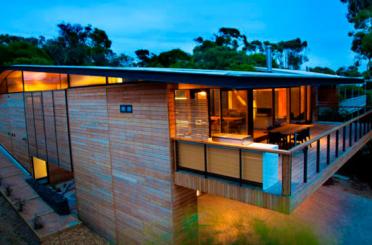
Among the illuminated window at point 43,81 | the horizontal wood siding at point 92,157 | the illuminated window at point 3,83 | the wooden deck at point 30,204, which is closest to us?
the horizontal wood siding at point 92,157

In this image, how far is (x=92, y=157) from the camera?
8.37m

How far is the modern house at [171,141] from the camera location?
5.12 metres

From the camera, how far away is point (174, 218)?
638 cm

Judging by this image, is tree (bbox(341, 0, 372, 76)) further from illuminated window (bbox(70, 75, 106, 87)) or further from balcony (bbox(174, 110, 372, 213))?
illuminated window (bbox(70, 75, 106, 87))

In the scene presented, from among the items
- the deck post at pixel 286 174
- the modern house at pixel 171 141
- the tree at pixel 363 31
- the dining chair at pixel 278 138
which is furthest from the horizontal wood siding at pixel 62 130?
the tree at pixel 363 31

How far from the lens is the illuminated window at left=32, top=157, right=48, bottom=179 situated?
40.5 feet

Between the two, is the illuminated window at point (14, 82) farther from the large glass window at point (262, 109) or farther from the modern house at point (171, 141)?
the large glass window at point (262, 109)

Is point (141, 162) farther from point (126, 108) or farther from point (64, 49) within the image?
point (64, 49)

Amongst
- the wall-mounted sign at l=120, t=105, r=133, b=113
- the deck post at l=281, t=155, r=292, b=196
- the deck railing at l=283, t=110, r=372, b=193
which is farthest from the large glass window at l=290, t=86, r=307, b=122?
the deck post at l=281, t=155, r=292, b=196

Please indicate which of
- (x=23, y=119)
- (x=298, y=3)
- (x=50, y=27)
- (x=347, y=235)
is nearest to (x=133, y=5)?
(x=50, y=27)

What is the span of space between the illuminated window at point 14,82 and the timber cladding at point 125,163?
14.8 ft

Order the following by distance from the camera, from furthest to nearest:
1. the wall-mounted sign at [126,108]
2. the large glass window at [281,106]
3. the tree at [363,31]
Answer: the tree at [363,31] < the large glass window at [281,106] < the wall-mounted sign at [126,108]

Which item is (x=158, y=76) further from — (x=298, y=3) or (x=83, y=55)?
(x=298, y=3)

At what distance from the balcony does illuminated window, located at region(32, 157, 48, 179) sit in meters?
8.89
